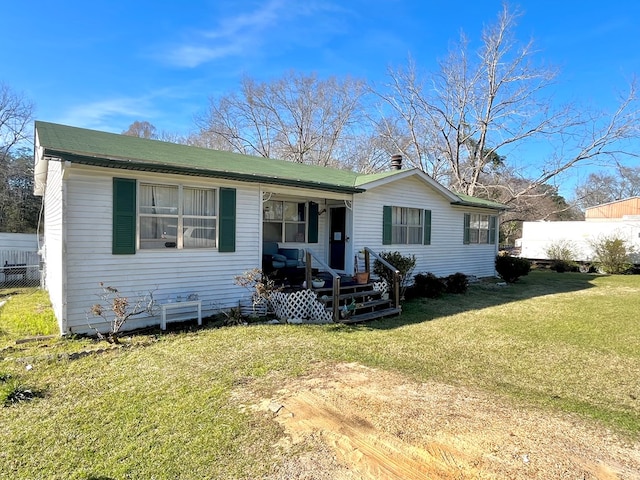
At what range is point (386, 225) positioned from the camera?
10836mm

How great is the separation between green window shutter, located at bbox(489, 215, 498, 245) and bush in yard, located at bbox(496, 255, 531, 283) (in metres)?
0.81

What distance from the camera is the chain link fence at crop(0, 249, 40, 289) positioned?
12852 mm

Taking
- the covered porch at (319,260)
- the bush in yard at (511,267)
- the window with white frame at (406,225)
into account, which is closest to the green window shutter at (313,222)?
the covered porch at (319,260)

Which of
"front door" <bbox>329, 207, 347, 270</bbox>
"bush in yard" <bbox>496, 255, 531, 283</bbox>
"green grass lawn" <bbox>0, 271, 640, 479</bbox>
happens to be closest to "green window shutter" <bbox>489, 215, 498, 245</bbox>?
"bush in yard" <bbox>496, 255, 531, 283</bbox>

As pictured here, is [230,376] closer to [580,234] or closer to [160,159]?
[160,159]

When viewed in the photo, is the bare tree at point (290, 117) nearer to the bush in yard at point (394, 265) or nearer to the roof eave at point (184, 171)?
the bush in yard at point (394, 265)

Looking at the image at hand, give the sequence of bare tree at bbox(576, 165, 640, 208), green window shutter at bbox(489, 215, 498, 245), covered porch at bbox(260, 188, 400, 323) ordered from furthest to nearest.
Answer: bare tree at bbox(576, 165, 640, 208), green window shutter at bbox(489, 215, 498, 245), covered porch at bbox(260, 188, 400, 323)

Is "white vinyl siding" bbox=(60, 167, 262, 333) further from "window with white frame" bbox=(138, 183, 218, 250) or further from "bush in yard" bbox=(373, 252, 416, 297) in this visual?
"bush in yard" bbox=(373, 252, 416, 297)

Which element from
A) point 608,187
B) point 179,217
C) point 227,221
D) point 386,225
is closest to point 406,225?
point 386,225

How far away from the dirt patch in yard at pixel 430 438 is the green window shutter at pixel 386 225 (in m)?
6.74

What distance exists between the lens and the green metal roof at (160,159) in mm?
6336

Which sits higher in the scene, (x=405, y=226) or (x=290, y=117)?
(x=290, y=117)

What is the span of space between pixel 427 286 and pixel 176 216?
7046mm

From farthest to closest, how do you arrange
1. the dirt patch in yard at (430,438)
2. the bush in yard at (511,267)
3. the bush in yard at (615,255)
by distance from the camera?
the bush in yard at (615,255) < the bush in yard at (511,267) < the dirt patch in yard at (430,438)
